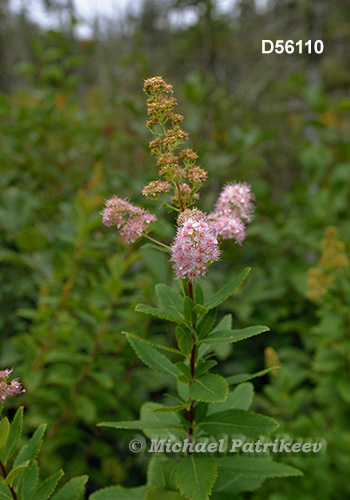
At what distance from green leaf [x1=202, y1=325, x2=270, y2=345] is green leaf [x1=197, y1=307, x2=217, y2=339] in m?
0.01

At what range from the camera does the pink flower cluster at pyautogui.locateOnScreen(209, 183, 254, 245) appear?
937 millimetres

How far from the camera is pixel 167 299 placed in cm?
99

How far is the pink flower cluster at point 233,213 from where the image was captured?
0.94 meters

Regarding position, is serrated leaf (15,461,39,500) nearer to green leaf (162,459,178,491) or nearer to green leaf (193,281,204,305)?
green leaf (162,459,178,491)

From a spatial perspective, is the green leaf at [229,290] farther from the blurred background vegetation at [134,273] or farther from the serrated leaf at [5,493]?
the serrated leaf at [5,493]

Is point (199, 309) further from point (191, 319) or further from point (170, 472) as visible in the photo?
point (170, 472)

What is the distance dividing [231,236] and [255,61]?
919 centimetres

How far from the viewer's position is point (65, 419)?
Result: 74.9 inches

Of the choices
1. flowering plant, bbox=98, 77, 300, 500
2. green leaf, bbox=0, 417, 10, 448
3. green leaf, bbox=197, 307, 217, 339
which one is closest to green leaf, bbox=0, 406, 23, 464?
green leaf, bbox=0, 417, 10, 448

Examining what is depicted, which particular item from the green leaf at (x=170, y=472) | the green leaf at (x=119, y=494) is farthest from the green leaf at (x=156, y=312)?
the green leaf at (x=119, y=494)

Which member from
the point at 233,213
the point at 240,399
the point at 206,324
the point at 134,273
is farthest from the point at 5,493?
the point at 134,273

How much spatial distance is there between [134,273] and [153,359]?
2.08m

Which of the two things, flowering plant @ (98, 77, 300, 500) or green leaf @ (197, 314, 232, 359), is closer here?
flowering plant @ (98, 77, 300, 500)

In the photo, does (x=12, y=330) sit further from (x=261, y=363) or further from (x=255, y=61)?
(x=255, y=61)
